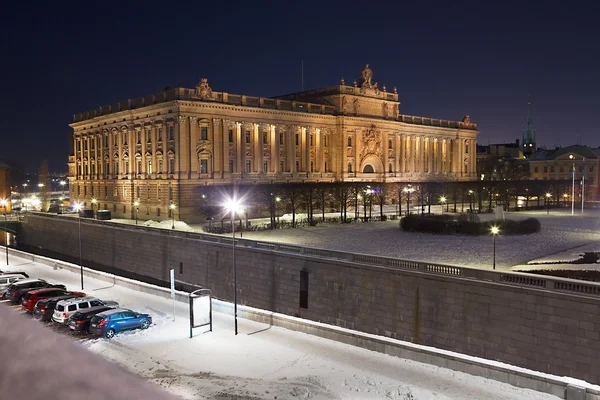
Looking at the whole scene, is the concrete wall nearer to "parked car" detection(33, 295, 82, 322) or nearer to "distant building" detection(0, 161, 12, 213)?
"parked car" detection(33, 295, 82, 322)

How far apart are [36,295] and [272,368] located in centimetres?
1617

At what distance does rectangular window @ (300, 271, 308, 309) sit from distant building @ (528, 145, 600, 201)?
86997 mm

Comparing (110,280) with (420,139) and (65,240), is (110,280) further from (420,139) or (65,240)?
(420,139)

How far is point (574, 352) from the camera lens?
19906 mm

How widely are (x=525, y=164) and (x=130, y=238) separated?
348 ft

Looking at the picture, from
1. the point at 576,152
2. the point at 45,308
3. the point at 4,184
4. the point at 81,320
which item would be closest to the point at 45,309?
the point at 45,308

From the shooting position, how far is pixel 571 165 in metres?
113

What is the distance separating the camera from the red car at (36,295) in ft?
94.4

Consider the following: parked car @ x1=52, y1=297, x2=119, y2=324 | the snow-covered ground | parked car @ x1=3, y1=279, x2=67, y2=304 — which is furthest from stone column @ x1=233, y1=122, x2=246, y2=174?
the snow-covered ground

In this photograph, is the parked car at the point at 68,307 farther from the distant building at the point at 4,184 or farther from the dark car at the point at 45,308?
the distant building at the point at 4,184

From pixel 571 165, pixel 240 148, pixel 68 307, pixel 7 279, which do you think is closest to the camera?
pixel 68 307

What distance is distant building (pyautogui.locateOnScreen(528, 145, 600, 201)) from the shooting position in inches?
4286

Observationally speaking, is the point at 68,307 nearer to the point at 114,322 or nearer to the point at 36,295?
the point at 114,322

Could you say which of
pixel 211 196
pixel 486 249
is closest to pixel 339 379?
pixel 486 249
